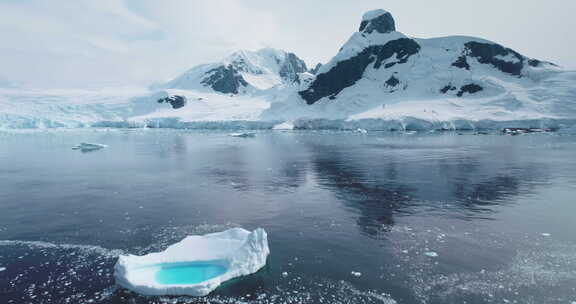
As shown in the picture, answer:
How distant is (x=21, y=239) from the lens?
53.1 ft

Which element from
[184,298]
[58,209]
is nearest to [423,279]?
[184,298]

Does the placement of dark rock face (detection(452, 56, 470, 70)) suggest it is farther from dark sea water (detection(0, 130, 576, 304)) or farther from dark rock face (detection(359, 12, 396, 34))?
dark sea water (detection(0, 130, 576, 304))

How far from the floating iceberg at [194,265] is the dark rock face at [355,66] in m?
137

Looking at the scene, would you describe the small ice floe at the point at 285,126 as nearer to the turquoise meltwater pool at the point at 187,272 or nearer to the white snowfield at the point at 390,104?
the white snowfield at the point at 390,104

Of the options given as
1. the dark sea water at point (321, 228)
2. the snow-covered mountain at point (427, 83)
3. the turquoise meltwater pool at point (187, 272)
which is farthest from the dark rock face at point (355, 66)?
the turquoise meltwater pool at point (187, 272)

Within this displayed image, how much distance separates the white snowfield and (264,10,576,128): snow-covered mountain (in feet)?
1.12

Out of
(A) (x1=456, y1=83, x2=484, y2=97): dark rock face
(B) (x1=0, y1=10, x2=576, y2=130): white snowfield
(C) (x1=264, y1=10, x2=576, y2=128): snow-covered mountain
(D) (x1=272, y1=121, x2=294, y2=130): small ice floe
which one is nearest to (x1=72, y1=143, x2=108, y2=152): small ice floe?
(D) (x1=272, y1=121, x2=294, y2=130): small ice floe

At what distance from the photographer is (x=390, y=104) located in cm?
12244

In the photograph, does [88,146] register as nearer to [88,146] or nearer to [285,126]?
[88,146]

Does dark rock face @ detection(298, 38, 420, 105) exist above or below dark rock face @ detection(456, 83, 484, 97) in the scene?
above

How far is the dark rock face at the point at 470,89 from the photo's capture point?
123m

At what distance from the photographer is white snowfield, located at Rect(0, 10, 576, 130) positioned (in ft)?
333

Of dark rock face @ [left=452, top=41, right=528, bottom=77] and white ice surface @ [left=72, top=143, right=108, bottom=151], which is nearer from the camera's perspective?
white ice surface @ [left=72, top=143, right=108, bottom=151]

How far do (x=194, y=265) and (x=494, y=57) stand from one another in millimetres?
154751
